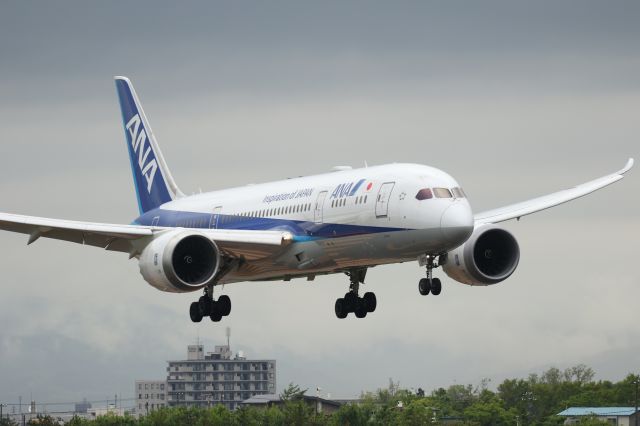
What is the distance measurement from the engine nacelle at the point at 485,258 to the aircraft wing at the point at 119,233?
9.01 meters

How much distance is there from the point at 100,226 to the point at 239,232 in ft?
25.5

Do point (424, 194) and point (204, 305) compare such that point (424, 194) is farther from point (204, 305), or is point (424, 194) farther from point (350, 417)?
point (350, 417)

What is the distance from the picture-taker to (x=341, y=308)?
87.4 meters

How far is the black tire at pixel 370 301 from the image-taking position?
8700 centimetres

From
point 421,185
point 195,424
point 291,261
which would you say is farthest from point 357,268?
point 195,424

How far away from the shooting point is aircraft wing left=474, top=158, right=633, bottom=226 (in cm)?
8750

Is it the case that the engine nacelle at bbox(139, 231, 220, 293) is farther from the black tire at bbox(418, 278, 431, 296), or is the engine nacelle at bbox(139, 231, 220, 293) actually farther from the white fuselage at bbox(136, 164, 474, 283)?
the black tire at bbox(418, 278, 431, 296)

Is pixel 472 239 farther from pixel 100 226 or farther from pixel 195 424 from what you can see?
pixel 195 424

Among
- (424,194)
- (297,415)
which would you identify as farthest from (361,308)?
(297,415)

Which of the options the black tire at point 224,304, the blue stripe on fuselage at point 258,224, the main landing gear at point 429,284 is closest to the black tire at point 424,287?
the main landing gear at point 429,284

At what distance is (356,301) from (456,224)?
52.9ft

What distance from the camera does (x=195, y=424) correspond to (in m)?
195

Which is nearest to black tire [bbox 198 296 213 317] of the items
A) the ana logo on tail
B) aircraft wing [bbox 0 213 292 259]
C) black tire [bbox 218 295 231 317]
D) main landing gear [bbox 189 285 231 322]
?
main landing gear [bbox 189 285 231 322]

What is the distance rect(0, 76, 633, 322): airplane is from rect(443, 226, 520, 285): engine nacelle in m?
0.05
